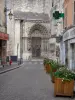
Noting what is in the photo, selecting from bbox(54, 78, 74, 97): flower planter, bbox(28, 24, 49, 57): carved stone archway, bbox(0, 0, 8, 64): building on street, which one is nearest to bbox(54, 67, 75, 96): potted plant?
bbox(54, 78, 74, 97): flower planter

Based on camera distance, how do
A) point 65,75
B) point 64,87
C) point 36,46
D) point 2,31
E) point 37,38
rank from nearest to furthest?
1. point 64,87
2. point 65,75
3. point 2,31
4. point 36,46
5. point 37,38

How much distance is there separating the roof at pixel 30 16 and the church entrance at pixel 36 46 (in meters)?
4.45

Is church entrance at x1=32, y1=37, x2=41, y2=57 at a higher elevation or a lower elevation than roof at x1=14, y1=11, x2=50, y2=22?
lower

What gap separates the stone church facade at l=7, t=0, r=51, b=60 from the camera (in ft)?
195

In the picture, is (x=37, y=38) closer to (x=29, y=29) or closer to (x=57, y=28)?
(x=29, y=29)

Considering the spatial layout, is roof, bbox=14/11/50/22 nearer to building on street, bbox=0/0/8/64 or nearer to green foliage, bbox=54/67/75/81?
building on street, bbox=0/0/8/64

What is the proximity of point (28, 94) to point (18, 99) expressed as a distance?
1.41 m

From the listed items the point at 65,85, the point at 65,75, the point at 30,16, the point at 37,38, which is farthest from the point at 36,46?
the point at 65,85

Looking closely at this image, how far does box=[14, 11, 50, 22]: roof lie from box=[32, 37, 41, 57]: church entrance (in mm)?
4451


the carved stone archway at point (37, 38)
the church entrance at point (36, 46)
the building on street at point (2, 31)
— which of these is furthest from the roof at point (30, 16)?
the building on street at point (2, 31)

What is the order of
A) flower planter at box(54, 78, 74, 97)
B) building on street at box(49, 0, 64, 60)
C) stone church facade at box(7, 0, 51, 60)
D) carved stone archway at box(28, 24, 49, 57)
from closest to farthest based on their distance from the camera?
flower planter at box(54, 78, 74, 97)
building on street at box(49, 0, 64, 60)
stone church facade at box(7, 0, 51, 60)
carved stone archway at box(28, 24, 49, 57)

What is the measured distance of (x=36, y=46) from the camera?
61.9 m

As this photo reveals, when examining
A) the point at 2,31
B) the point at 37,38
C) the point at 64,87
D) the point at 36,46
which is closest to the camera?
the point at 64,87

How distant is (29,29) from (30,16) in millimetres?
2593
